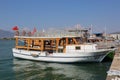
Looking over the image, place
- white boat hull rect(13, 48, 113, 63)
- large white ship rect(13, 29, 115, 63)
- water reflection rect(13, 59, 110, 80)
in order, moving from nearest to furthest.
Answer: water reflection rect(13, 59, 110, 80)
white boat hull rect(13, 48, 113, 63)
large white ship rect(13, 29, 115, 63)

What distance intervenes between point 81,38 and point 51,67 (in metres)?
7.34

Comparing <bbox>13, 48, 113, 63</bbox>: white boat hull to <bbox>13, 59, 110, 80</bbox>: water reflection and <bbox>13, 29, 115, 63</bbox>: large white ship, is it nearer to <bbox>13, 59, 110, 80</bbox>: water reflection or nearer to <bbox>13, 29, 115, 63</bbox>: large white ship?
<bbox>13, 29, 115, 63</bbox>: large white ship

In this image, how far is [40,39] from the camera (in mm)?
36562

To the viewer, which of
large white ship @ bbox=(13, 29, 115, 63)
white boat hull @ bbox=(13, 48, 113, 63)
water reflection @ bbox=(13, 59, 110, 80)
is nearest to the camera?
water reflection @ bbox=(13, 59, 110, 80)

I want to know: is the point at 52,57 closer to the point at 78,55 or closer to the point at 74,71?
the point at 78,55

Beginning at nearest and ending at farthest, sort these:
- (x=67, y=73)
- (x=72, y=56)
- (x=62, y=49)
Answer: (x=67, y=73)
(x=72, y=56)
(x=62, y=49)

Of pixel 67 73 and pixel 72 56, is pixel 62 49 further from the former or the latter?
pixel 67 73

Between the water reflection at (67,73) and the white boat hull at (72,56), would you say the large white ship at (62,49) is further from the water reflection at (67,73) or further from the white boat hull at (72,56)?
A: the water reflection at (67,73)

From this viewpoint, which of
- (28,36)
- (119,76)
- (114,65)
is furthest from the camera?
(28,36)

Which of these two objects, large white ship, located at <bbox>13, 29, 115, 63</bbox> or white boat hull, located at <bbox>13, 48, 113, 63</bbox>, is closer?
white boat hull, located at <bbox>13, 48, 113, 63</bbox>

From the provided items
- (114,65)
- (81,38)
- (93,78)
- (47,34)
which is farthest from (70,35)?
(114,65)

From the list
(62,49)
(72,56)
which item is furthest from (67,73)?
(62,49)

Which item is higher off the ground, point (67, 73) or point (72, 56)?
point (72, 56)

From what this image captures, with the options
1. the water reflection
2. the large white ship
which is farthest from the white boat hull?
the water reflection
